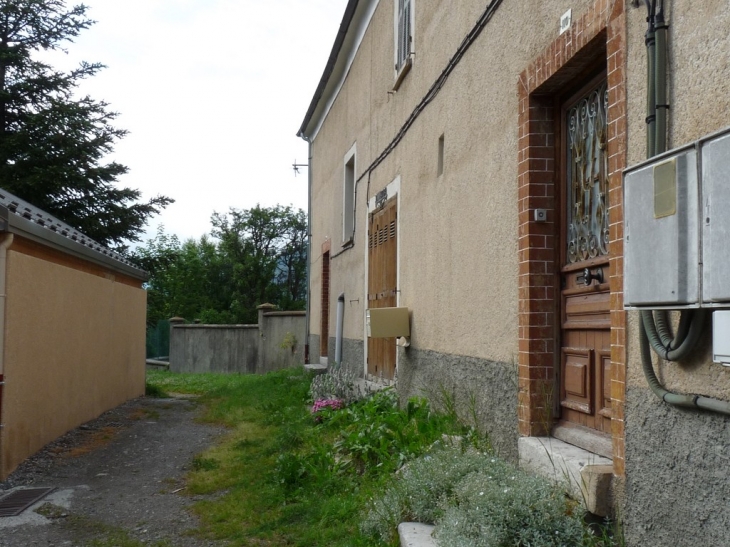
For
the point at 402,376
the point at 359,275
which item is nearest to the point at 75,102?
the point at 359,275

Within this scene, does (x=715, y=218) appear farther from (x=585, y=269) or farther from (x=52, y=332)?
(x=52, y=332)

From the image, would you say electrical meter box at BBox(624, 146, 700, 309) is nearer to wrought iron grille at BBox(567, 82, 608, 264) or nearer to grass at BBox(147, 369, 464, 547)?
wrought iron grille at BBox(567, 82, 608, 264)

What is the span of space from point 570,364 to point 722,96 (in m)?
2.10

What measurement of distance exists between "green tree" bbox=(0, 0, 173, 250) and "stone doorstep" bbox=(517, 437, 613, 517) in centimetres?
1561

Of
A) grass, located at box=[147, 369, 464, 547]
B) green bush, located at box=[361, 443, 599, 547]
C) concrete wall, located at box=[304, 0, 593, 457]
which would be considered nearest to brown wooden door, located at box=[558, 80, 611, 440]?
concrete wall, located at box=[304, 0, 593, 457]

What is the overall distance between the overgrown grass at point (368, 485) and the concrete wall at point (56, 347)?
170 centimetres

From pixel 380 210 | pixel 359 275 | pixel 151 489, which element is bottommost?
pixel 151 489

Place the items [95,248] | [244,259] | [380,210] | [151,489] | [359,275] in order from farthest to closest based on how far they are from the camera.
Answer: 1. [244,259]
2. [359,275]
3. [95,248]
4. [380,210]
5. [151,489]

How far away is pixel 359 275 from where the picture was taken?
37.1 ft

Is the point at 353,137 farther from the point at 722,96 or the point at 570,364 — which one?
the point at 722,96

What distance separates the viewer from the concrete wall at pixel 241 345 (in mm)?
20750

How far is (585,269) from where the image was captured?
436 cm

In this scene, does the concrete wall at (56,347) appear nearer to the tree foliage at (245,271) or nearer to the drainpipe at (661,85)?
the drainpipe at (661,85)

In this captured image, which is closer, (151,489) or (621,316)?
(621,316)
